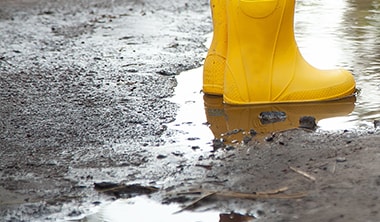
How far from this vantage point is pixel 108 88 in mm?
5734

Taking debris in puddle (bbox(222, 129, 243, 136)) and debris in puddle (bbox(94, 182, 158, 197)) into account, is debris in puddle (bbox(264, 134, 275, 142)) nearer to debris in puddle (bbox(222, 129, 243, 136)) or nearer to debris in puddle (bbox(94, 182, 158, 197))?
debris in puddle (bbox(222, 129, 243, 136))

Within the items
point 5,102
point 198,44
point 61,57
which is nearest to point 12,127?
point 5,102

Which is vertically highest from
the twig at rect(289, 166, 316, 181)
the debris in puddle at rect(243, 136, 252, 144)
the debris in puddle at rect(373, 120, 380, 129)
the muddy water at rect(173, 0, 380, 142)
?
the twig at rect(289, 166, 316, 181)

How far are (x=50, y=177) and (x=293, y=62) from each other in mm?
1761

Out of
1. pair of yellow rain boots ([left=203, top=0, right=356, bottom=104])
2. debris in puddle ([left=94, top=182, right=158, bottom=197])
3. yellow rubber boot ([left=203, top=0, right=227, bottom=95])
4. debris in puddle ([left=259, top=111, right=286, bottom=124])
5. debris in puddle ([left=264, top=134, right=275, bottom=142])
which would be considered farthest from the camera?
yellow rubber boot ([left=203, top=0, right=227, bottom=95])

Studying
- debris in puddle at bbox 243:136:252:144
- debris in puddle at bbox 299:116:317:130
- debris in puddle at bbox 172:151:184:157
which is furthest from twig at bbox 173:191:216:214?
debris in puddle at bbox 299:116:317:130

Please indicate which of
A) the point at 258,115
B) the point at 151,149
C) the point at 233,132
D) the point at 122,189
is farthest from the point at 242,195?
the point at 258,115

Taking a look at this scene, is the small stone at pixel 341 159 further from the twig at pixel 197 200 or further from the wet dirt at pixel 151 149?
the twig at pixel 197 200

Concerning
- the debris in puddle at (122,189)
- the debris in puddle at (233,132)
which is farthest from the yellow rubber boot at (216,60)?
the debris in puddle at (122,189)

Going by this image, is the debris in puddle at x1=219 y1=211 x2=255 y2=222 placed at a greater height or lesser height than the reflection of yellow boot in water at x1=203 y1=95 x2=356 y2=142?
greater

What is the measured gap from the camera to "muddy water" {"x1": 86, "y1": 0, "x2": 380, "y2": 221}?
4.29 metres

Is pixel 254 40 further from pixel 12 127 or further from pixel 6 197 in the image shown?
pixel 6 197

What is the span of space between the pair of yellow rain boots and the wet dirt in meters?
0.10

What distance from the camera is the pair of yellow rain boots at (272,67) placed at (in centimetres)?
499
